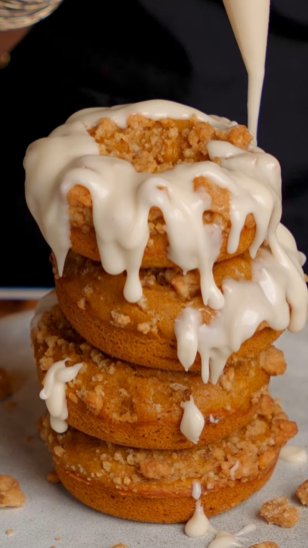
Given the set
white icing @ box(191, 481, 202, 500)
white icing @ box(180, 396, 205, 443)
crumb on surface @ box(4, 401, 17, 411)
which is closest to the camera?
white icing @ box(180, 396, 205, 443)

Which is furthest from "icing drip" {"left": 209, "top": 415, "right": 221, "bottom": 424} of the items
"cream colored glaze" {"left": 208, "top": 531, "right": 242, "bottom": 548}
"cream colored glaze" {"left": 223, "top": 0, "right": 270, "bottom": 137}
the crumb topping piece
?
"cream colored glaze" {"left": 223, "top": 0, "right": 270, "bottom": 137}

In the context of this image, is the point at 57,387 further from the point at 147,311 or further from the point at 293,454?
the point at 293,454

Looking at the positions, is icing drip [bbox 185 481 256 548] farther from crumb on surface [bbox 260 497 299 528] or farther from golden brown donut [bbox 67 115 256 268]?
golden brown donut [bbox 67 115 256 268]

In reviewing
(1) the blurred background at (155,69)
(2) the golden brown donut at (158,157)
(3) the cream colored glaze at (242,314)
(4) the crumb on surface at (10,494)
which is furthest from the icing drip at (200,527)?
(1) the blurred background at (155,69)

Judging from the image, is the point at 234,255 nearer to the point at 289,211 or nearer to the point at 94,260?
the point at 94,260

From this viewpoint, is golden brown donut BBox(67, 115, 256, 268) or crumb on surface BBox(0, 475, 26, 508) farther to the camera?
crumb on surface BBox(0, 475, 26, 508)

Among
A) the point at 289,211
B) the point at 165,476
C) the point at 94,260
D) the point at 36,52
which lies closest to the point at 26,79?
the point at 36,52
